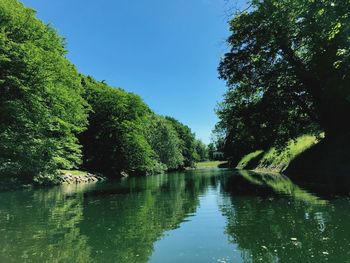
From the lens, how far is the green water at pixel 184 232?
8.09 metres

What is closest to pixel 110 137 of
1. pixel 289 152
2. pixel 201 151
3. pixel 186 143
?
pixel 289 152

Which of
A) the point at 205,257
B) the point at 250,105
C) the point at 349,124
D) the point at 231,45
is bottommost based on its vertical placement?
the point at 205,257

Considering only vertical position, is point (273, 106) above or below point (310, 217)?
above

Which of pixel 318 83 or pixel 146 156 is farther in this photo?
pixel 146 156

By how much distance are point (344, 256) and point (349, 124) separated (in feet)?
83.5

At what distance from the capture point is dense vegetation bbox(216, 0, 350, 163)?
2794 centimetres

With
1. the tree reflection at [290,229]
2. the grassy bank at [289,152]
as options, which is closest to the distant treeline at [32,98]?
the tree reflection at [290,229]

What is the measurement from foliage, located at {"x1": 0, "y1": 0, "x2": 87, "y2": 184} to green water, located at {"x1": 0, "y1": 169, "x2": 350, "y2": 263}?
13331 mm

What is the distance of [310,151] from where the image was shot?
35188 mm

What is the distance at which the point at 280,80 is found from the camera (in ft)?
104

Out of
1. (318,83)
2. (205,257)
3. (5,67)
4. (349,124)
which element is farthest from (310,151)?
(205,257)

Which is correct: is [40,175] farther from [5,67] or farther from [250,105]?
[250,105]

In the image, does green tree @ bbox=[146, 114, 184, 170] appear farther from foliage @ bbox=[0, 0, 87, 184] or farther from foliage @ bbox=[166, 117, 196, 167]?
foliage @ bbox=[0, 0, 87, 184]

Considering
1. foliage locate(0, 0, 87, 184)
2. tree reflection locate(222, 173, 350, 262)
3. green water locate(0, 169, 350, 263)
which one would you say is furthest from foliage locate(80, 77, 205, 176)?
tree reflection locate(222, 173, 350, 262)
